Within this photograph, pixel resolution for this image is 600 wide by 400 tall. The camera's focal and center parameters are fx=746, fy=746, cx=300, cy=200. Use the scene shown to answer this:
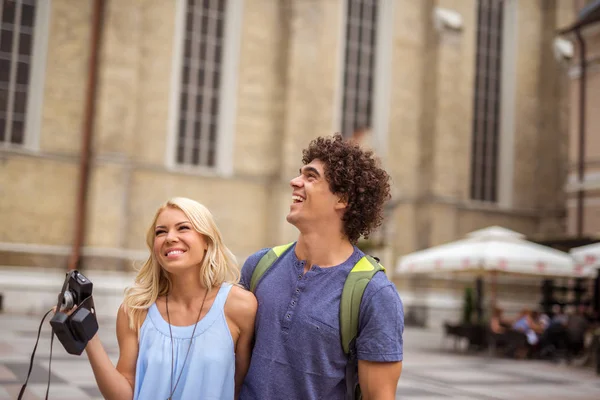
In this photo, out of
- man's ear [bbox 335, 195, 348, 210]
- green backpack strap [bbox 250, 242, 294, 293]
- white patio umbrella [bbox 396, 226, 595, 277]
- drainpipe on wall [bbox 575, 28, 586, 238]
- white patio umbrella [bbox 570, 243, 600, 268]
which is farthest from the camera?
drainpipe on wall [bbox 575, 28, 586, 238]

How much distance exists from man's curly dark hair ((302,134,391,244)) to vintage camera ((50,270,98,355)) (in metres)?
0.85

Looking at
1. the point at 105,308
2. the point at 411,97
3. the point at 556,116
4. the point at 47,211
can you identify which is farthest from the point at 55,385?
the point at 556,116

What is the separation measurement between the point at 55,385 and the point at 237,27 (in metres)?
14.9

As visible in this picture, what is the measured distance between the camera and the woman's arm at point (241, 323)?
8.24 feet

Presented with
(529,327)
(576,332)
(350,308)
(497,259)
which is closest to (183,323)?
(350,308)

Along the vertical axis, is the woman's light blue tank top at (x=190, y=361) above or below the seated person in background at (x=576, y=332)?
above

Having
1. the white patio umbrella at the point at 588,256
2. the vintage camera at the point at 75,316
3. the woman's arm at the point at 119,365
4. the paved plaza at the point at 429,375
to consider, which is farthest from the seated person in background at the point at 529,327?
the vintage camera at the point at 75,316

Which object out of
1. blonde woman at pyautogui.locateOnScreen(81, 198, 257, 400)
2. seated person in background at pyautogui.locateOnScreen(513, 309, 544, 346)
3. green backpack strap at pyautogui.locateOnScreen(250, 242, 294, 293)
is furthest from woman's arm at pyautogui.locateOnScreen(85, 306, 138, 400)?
seated person in background at pyautogui.locateOnScreen(513, 309, 544, 346)

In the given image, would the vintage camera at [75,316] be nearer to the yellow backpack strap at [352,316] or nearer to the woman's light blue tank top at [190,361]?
the woman's light blue tank top at [190,361]

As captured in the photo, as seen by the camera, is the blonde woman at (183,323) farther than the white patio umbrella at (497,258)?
No

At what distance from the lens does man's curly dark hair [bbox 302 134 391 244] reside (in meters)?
2.46

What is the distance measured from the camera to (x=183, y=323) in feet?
8.36

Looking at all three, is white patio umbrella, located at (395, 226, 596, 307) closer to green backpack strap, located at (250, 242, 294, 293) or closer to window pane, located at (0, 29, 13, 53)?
window pane, located at (0, 29, 13, 53)

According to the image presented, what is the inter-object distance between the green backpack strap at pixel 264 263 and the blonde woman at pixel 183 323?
0.07 meters
